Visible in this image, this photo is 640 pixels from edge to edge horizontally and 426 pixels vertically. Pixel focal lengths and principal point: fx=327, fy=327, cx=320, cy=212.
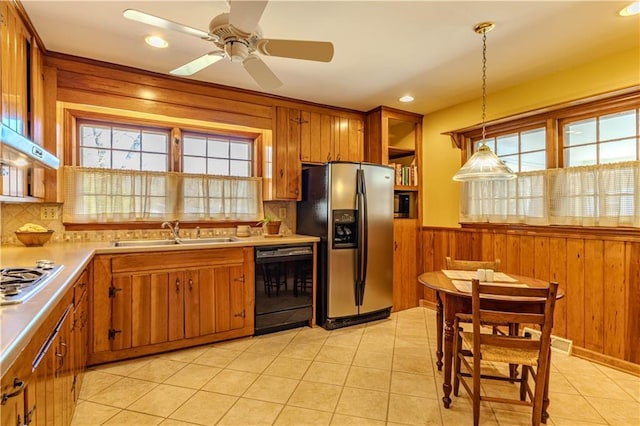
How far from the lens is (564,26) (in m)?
2.32

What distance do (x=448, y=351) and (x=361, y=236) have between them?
5.30 feet

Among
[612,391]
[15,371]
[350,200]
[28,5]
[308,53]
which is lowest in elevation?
[612,391]

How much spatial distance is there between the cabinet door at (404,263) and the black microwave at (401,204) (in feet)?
0.70

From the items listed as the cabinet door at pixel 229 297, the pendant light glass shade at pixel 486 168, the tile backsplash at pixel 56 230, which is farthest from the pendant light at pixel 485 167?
the tile backsplash at pixel 56 230

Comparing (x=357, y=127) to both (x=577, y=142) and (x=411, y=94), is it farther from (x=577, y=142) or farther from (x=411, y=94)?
(x=577, y=142)

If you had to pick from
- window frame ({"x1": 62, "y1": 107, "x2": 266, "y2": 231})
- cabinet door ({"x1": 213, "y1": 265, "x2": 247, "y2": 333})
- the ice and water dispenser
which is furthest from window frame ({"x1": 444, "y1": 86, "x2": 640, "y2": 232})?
cabinet door ({"x1": 213, "y1": 265, "x2": 247, "y2": 333})

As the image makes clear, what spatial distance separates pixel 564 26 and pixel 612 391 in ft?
8.45

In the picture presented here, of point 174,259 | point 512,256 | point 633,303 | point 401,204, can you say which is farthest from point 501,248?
point 174,259

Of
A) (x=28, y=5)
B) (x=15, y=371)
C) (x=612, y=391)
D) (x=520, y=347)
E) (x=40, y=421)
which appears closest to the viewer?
(x=15, y=371)

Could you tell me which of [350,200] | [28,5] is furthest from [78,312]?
[350,200]

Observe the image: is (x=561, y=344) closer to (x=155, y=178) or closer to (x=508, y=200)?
(x=508, y=200)

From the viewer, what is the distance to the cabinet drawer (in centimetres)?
260

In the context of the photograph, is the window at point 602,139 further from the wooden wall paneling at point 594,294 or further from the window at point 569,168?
the wooden wall paneling at point 594,294

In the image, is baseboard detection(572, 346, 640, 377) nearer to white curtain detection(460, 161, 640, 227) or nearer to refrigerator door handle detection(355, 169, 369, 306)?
white curtain detection(460, 161, 640, 227)
